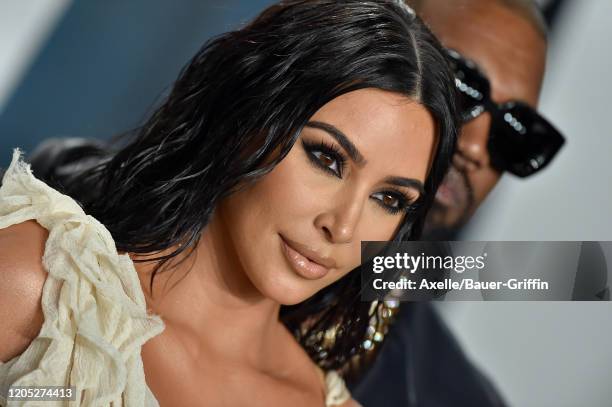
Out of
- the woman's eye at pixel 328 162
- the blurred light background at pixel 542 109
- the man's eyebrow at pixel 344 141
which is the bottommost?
the blurred light background at pixel 542 109

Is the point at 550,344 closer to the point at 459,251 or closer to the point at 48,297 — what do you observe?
the point at 459,251

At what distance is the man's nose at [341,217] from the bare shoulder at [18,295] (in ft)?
1.04

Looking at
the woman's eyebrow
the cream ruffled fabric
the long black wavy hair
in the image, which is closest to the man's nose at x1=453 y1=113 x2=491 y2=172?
the long black wavy hair

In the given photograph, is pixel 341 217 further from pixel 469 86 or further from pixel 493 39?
pixel 493 39

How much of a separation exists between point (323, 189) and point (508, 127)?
0.64 metres

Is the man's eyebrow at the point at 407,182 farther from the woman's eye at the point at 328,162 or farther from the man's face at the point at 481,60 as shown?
the man's face at the point at 481,60

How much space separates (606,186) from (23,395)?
Answer: 65.7 inches

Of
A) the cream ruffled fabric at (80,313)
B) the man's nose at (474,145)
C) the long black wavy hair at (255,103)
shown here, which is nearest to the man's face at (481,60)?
the man's nose at (474,145)

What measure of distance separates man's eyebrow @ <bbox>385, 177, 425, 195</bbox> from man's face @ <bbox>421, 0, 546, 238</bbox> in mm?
443

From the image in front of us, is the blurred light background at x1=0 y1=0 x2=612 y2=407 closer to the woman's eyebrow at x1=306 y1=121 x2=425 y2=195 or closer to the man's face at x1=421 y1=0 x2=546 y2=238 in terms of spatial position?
the man's face at x1=421 y1=0 x2=546 y2=238

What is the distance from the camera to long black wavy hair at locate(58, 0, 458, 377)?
3.23ft

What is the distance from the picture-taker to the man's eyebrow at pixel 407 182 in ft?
3.28

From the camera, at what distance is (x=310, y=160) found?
98cm

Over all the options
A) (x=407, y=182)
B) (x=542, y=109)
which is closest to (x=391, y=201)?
(x=407, y=182)
